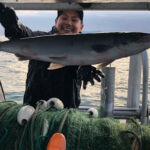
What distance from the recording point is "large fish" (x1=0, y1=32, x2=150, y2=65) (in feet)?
8.18

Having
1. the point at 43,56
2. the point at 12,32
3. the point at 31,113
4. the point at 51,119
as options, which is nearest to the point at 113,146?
the point at 51,119

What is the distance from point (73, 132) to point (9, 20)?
4.77 feet

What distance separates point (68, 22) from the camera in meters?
4.13

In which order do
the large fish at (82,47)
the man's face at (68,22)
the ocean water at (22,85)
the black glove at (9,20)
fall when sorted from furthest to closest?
the ocean water at (22,85), the man's face at (68,22), the black glove at (9,20), the large fish at (82,47)

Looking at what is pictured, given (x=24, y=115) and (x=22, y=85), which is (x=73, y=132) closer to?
(x=24, y=115)

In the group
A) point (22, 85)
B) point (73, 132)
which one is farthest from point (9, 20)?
point (22, 85)

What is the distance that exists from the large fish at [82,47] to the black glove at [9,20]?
59 centimetres

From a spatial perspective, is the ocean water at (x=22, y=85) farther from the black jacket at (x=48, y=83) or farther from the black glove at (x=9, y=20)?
the black glove at (x=9, y=20)

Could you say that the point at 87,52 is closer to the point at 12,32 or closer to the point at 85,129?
the point at 85,129

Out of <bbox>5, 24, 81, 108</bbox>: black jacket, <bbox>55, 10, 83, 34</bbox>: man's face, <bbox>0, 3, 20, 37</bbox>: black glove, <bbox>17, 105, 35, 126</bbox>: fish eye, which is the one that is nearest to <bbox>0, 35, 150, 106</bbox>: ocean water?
<bbox>5, 24, 81, 108</bbox>: black jacket

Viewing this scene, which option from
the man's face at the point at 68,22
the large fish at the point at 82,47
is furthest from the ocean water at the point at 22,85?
the large fish at the point at 82,47

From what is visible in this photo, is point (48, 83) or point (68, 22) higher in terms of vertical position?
point (68, 22)

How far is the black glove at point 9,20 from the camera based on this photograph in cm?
311

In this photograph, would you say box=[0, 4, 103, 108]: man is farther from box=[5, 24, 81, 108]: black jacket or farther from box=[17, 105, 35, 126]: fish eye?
box=[17, 105, 35, 126]: fish eye
